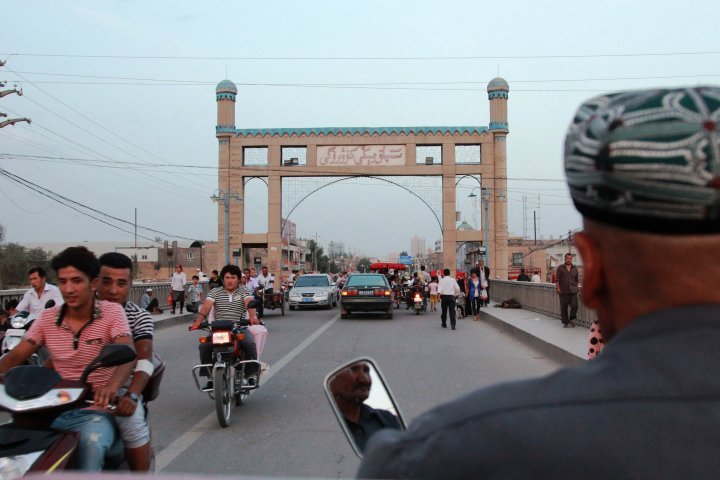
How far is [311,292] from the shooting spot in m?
26.1

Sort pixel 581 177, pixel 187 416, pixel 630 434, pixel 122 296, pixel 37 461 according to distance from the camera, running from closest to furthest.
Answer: pixel 630 434 → pixel 581 177 → pixel 37 461 → pixel 122 296 → pixel 187 416

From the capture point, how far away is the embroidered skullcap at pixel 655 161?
1.03 metres

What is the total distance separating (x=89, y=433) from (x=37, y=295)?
676 centimetres

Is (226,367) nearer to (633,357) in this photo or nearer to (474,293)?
(633,357)

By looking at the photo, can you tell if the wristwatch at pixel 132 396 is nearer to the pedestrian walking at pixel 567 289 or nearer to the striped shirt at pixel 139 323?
the striped shirt at pixel 139 323

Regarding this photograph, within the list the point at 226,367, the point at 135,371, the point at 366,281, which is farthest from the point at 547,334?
the point at 135,371

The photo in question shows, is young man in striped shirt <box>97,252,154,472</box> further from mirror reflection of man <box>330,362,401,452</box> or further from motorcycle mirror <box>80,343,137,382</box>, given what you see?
mirror reflection of man <box>330,362,401,452</box>

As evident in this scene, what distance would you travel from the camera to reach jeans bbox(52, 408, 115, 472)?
3092 mm

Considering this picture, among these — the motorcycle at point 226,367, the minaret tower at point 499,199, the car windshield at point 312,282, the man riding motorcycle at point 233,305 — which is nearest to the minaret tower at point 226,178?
the car windshield at point 312,282

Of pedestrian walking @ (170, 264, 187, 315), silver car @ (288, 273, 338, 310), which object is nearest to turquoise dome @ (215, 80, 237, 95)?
silver car @ (288, 273, 338, 310)

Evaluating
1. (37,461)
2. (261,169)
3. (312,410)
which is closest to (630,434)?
(37,461)

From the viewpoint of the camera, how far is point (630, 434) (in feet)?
3.22

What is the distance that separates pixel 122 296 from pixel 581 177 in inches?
167

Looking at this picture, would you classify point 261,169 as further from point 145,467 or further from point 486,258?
point 145,467
